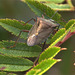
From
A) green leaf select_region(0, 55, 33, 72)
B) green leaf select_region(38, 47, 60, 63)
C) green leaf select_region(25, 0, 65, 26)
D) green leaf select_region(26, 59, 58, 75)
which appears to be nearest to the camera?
green leaf select_region(26, 59, 58, 75)

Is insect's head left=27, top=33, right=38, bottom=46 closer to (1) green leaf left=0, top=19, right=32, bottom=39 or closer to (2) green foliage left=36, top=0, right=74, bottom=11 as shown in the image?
(1) green leaf left=0, top=19, right=32, bottom=39

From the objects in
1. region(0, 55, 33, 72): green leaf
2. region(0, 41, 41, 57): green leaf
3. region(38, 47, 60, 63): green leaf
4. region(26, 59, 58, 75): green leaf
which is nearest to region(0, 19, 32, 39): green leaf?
region(0, 41, 41, 57): green leaf

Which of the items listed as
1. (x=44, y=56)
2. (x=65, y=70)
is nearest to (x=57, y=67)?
(x=65, y=70)

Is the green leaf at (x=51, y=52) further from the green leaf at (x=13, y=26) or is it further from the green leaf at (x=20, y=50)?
the green leaf at (x=13, y=26)

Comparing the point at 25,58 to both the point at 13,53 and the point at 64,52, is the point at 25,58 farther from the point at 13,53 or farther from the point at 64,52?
the point at 64,52

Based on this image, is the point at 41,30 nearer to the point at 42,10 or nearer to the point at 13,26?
the point at 42,10

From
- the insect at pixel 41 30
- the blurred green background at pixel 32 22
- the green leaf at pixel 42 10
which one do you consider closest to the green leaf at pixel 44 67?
the blurred green background at pixel 32 22

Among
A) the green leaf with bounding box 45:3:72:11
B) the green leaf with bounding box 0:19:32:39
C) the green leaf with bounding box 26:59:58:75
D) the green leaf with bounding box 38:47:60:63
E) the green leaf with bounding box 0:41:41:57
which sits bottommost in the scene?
the green leaf with bounding box 26:59:58:75
